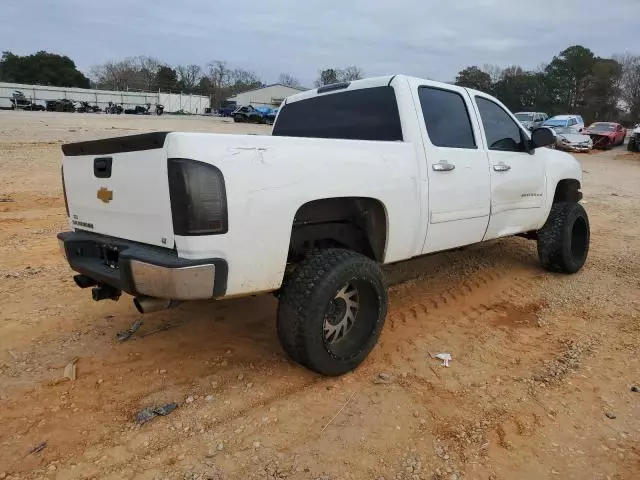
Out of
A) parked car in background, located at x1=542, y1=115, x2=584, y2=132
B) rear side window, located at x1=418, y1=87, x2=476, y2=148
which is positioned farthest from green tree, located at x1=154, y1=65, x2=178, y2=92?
rear side window, located at x1=418, y1=87, x2=476, y2=148

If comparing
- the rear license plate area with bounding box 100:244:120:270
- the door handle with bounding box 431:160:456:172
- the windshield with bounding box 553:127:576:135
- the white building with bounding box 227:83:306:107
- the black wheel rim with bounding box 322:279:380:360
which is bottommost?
the black wheel rim with bounding box 322:279:380:360

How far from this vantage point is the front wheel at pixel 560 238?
17.3 feet

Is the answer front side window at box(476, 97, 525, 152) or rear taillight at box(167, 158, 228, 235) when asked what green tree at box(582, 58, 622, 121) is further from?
rear taillight at box(167, 158, 228, 235)

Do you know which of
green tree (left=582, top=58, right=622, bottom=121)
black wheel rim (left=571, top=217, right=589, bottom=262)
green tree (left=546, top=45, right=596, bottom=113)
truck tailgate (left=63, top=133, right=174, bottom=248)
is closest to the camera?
truck tailgate (left=63, top=133, right=174, bottom=248)

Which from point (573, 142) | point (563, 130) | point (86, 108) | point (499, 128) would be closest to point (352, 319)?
point (499, 128)

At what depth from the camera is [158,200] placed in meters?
2.55

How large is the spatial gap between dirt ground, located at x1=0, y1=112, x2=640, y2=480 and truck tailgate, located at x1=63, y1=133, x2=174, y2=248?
3.27 ft

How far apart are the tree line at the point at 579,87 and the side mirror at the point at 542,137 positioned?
175ft

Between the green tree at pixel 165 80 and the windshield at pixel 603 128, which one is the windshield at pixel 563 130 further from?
the green tree at pixel 165 80

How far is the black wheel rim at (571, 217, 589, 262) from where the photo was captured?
5.68 metres

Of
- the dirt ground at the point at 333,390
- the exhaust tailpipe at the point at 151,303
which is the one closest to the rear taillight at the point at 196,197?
the exhaust tailpipe at the point at 151,303

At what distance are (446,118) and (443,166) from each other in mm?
559

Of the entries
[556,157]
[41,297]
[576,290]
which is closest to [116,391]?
[41,297]

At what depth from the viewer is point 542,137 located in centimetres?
464
